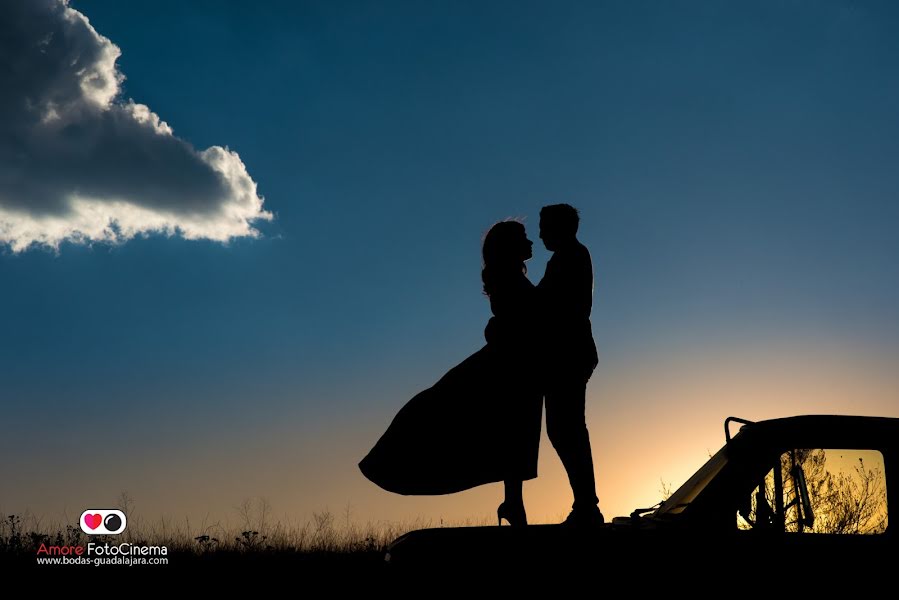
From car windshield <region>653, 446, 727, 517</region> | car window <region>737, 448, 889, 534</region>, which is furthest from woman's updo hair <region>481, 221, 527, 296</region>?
car window <region>737, 448, 889, 534</region>

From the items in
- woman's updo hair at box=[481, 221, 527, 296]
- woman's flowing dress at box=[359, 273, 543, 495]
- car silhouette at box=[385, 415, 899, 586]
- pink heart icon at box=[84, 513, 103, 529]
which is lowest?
car silhouette at box=[385, 415, 899, 586]

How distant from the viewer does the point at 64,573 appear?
880 cm

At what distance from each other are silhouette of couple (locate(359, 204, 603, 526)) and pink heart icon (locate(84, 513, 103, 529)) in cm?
536

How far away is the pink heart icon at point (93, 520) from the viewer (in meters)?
10.3

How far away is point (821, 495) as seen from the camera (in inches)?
164

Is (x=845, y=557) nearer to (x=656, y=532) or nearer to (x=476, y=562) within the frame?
(x=656, y=532)

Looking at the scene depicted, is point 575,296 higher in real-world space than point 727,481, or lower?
higher

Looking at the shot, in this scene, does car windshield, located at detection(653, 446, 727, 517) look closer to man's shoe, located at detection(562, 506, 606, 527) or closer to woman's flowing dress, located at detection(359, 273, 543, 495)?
man's shoe, located at detection(562, 506, 606, 527)

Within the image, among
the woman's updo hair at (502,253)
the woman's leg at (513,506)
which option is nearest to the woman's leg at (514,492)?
the woman's leg at (513,506)

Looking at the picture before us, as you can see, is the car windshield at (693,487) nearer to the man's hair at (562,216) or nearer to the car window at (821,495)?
the car window at (821,495)

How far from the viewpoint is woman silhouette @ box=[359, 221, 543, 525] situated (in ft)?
21.8

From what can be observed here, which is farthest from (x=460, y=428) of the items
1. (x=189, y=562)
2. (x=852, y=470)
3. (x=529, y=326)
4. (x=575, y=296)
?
(x=189, y=562)

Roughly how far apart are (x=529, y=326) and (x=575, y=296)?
0.45m

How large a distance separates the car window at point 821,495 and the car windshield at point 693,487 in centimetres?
26
